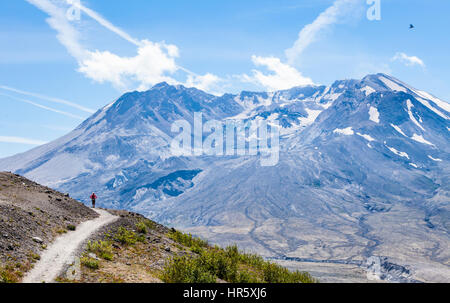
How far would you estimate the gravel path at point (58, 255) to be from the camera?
50.0 ft

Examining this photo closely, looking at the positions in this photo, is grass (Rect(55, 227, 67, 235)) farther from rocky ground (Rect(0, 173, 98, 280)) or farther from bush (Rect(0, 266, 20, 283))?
bush (Rect(0, 266, 20, 283))

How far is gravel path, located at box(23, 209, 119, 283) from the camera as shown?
15.2 meters

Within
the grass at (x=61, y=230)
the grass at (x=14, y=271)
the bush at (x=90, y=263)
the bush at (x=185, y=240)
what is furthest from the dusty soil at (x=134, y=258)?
the grass at (x=14, y=271)

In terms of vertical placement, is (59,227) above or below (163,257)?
above

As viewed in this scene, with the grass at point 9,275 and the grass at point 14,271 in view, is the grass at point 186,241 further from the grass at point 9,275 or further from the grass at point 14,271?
the grass at point 9,275

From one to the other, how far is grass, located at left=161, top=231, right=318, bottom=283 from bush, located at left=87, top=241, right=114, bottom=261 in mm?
3196

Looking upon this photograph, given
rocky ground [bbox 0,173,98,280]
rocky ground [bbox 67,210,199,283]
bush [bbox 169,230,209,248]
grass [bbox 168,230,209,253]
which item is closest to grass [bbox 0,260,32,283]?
rocky ground [bbox 0,173,98,280]

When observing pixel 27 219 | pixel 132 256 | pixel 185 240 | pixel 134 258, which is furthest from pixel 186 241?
pixel 27 219

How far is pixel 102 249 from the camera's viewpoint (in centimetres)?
2050

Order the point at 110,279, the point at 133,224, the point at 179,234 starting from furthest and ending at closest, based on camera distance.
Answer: the point at 179,234
the point at 133,224
the point at 110,279
